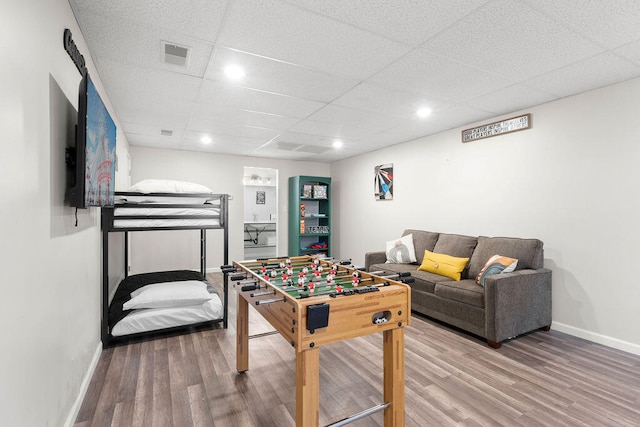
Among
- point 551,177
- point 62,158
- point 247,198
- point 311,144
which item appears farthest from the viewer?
point 247,198

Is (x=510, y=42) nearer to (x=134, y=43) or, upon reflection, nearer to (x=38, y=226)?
(x=134, y=43)

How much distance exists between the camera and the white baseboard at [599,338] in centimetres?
269

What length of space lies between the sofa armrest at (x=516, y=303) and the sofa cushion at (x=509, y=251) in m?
0.12

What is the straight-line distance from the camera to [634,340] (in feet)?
8.79

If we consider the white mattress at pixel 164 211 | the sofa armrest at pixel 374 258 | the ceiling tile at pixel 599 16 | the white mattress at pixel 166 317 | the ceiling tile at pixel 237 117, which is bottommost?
the white mattress at pixel 166 317

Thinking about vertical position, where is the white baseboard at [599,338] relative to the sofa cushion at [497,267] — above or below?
below

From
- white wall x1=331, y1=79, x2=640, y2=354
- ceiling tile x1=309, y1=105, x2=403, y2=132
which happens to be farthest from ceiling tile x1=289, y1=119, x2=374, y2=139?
white wall x1=331, y1=79, x2=640, y2=354

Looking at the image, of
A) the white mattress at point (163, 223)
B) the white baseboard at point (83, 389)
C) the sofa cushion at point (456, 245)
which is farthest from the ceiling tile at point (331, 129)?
the white baseboard at point (83, 389)

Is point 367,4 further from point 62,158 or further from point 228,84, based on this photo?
point 62,158

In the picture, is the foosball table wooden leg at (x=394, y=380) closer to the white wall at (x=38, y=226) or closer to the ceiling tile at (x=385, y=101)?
the white wall at (x=38, y=226)

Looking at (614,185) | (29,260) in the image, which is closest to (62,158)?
(29,260)

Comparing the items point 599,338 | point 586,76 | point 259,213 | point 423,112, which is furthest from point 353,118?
point 259,213

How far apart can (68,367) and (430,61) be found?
310cm

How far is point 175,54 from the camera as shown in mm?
2273
